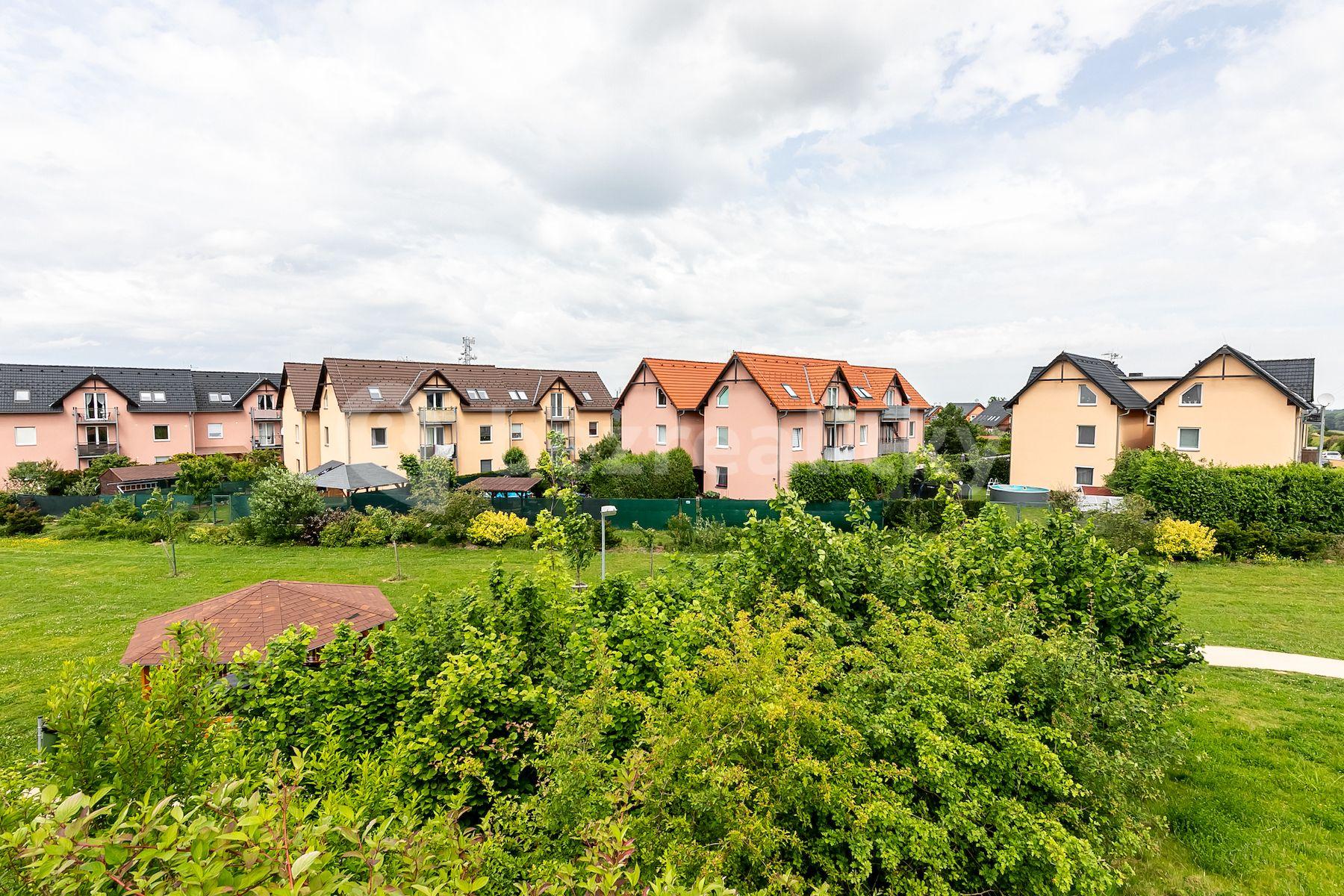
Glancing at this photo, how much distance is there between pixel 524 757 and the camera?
4410 millimetres

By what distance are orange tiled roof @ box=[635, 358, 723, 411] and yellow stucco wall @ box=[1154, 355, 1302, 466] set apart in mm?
21062

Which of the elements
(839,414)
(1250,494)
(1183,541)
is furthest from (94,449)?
(1250,494)

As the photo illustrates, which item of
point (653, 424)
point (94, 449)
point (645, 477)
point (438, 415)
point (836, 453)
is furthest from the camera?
point (94, 449)

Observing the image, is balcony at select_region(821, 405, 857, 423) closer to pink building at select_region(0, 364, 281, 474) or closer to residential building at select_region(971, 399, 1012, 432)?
residential building at select_region(971, 399, 1012, 432)

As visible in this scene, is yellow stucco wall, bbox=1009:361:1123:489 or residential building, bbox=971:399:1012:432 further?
residential building, bbox=971:399:1012:432

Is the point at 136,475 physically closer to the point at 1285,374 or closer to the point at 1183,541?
the point at 1183,541

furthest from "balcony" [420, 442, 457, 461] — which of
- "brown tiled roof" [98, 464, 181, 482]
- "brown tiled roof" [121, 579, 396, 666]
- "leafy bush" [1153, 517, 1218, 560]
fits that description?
"leafy bush" [1153, 517, 1218, 560]

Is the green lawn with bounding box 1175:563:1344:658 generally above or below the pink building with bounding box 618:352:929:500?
below

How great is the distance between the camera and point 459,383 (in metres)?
39.2

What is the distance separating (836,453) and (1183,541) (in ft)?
50.7

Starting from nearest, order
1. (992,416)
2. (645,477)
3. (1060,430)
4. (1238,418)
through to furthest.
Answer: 1. (1238,418)
2. (1060,430)
3. (645,477)
4. (992,416)

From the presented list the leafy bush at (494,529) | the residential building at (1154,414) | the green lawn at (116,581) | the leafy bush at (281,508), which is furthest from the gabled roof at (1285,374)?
the leafy bush at (281,508)

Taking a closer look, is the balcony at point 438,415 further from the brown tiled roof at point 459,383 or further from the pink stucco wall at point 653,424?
the pink stucco wall at point 653,424

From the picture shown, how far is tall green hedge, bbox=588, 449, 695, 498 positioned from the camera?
30391 mm
